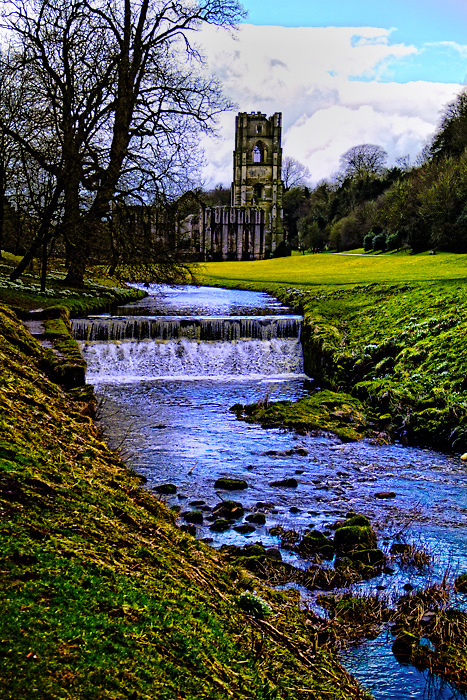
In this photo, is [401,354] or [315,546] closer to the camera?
[315,546]

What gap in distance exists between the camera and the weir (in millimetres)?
16344

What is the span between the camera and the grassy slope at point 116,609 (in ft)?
6.04

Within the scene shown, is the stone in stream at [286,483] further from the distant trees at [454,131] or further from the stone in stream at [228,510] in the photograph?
the distant trees at [454,131]

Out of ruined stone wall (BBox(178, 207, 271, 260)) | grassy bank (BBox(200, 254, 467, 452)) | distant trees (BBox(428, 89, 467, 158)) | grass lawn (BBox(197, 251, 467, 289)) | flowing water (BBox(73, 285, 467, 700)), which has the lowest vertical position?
flowing water (BBox(73, 285, 467, 700))

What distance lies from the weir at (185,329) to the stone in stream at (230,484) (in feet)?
32.0

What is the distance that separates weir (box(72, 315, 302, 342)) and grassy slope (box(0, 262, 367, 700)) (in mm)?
12359

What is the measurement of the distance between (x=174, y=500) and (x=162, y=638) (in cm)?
430

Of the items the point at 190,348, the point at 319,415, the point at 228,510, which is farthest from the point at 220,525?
the point at 190,348

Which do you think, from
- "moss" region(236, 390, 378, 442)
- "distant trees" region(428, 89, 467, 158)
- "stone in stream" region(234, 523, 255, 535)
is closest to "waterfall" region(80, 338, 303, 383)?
"moss" region(236, 390, 378, 442)

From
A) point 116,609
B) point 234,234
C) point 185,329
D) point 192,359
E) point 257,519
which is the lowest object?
point 257,519

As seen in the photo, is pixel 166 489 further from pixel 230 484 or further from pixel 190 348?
pixel 190 348

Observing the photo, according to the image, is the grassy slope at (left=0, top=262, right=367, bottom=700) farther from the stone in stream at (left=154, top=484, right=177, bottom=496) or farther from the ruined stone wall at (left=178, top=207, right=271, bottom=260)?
the ruined stone wall at (left=178, top=207, right=271, bottom=260)

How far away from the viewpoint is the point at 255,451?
8648 mm

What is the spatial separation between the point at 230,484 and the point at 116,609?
15.9ft
